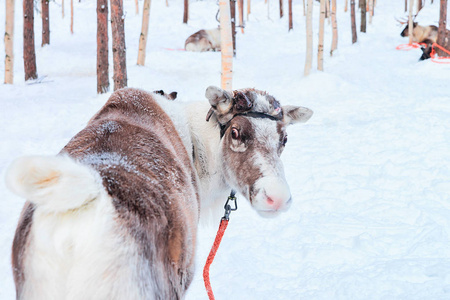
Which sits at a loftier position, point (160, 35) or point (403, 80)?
point (160, 35)

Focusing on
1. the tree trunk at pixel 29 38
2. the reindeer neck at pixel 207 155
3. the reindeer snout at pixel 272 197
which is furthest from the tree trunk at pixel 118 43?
the reindeer snout at pixel 272 197

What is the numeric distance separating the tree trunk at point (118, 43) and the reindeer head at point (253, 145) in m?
6.83

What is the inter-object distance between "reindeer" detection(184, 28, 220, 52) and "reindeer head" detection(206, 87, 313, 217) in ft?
60.2

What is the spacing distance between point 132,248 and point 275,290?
235 cm

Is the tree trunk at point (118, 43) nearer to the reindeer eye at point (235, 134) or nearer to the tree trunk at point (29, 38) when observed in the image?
the tree trunk at point (29, 38)

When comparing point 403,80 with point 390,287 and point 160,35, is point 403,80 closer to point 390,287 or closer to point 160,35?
point 390,287

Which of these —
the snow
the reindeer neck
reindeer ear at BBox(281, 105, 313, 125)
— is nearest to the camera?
the reindeer neck

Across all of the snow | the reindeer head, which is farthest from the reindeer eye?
the snow

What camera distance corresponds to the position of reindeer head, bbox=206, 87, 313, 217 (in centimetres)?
214

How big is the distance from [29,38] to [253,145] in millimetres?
11982

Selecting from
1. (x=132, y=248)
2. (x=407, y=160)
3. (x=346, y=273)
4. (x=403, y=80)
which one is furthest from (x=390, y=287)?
(x=403, y=80)

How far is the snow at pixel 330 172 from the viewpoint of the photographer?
3424 millimetres

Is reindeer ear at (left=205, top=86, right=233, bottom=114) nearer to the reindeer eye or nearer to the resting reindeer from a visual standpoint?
the reindeer eye

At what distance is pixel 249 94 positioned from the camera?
8.64ft
